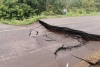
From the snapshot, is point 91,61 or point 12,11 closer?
point 91,61

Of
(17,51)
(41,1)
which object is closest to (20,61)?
(17,51)

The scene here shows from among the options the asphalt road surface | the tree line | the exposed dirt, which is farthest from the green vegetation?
the exposed dirt

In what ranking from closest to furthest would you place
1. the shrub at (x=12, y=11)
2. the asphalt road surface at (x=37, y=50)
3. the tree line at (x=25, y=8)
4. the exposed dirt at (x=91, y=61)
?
1. the asphalt road surface at (x=37, y=50)
2. the exposed dirt at (x=91, y=61)
3. the shrub at (x=12, y=11)
4. the tree line at (x=25, y=8)

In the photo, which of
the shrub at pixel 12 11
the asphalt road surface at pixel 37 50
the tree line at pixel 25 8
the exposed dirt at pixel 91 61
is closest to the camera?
the asphalt road surface at pixel 37 50

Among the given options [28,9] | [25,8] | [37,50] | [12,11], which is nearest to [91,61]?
Answer: [37,50]

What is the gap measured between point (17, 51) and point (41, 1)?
2135 centimetres

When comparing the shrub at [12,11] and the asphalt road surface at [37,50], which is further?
the shrub at [12,11]

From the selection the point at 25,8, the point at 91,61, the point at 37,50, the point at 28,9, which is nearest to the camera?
the point at 91,61

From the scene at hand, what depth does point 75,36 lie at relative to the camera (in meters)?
6.79

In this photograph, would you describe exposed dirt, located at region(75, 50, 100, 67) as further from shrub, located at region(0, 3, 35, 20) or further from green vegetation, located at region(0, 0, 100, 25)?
shrub, located at region(0, 3, 35, 20)

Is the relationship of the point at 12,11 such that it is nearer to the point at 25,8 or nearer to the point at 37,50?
the point at 25,8

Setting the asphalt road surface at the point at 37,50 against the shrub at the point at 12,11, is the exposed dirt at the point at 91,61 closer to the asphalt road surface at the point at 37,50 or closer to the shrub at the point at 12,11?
the asphalt road surface at the point at 37,50

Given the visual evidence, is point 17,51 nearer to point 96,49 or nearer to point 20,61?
point 20,61

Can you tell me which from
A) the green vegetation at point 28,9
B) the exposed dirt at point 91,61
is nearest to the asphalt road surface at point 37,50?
the exposed dirt at point 91,61
